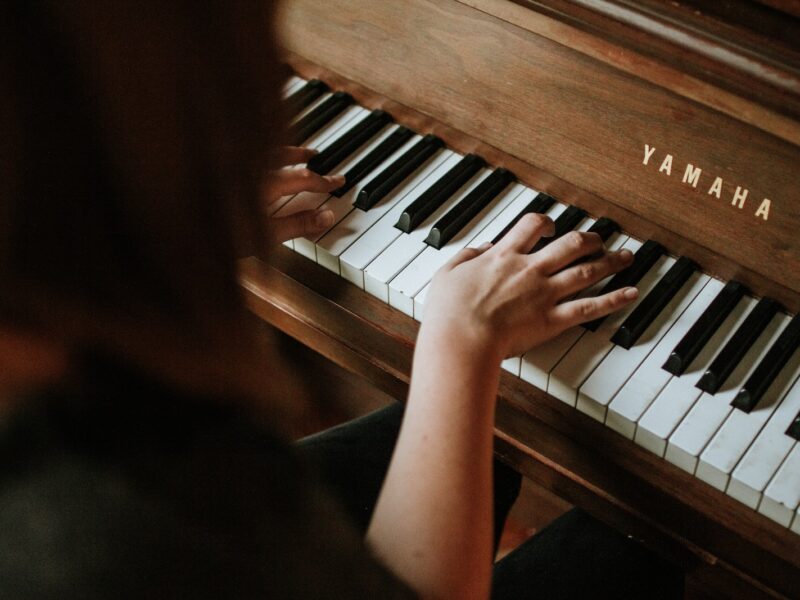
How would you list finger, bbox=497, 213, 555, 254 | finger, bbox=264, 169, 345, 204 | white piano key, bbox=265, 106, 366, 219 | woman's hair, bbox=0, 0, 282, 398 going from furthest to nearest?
white piano key, bbox=265, 106, 366, 219
finger, bbox=264, 169, 345, 204
finger, bbox=497, 213, 555, 254
woman's hair, bbox=0, 0, 282, 398

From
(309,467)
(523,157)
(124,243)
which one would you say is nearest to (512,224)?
(523,157)

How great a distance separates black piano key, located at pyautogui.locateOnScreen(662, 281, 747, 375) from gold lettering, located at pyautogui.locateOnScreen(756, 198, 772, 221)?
114 mm

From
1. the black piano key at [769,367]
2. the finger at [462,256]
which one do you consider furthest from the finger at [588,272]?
the black piano key at [769,367]

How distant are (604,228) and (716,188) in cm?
18

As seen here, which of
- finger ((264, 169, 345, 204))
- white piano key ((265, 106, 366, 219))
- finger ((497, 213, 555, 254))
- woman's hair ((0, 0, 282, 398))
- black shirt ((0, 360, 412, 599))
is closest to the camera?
woman's hair ((0, 0, 282, 398))

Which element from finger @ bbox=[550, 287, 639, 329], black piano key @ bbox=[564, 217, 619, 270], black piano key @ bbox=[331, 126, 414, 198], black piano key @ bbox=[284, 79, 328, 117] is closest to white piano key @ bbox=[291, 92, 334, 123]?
black piano key @ bbox=[284, 79, 328, 117]

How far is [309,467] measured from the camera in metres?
0.77

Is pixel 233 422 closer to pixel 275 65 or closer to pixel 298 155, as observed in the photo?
pixel 275 65

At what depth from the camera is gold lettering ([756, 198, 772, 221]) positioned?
1.13m

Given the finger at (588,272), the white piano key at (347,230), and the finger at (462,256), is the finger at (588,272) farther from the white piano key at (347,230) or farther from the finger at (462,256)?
the white piano key at (347,230)

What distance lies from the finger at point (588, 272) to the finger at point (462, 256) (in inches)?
4.1

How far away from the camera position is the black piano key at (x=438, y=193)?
1.32m

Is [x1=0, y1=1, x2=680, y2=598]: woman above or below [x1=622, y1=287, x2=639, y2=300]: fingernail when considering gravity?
above

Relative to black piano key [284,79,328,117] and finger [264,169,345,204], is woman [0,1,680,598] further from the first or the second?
black piano key [284,79,328,117]
